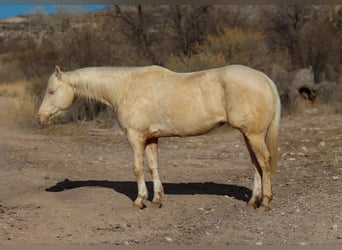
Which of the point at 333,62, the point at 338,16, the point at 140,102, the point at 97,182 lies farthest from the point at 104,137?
the point at 338,16

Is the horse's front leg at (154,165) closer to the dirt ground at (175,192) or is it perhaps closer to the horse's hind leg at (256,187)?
the dirt ground at (175,192)

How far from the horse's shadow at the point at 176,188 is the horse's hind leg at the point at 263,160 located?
896mm

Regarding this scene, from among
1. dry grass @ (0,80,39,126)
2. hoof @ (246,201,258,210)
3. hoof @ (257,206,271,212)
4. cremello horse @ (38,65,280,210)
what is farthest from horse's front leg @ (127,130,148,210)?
dry grass @ (0,80,39,126)

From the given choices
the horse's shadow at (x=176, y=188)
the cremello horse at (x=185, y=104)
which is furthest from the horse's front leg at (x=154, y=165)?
the horse's shadow at (x=176, y=188)

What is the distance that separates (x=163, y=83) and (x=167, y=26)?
1992cm

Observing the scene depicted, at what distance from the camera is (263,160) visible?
8.05 meters

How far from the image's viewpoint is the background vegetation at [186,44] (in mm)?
21406

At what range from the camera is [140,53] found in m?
25.1

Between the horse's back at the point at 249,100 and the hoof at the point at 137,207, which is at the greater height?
the horse's back at the point at 249,100

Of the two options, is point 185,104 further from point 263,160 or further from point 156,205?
point 156,205

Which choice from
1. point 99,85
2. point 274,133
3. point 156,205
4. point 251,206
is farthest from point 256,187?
point 99,85

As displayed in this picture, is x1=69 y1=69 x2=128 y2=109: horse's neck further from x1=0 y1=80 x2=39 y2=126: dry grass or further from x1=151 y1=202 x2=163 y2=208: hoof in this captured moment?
x1=0 y1=80 x2=39 y2=126: dry grass

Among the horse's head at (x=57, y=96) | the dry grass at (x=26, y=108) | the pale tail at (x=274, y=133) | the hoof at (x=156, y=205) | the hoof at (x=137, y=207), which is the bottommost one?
the dry grass at (x=26, y=108)

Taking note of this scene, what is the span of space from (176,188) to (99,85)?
223cm
